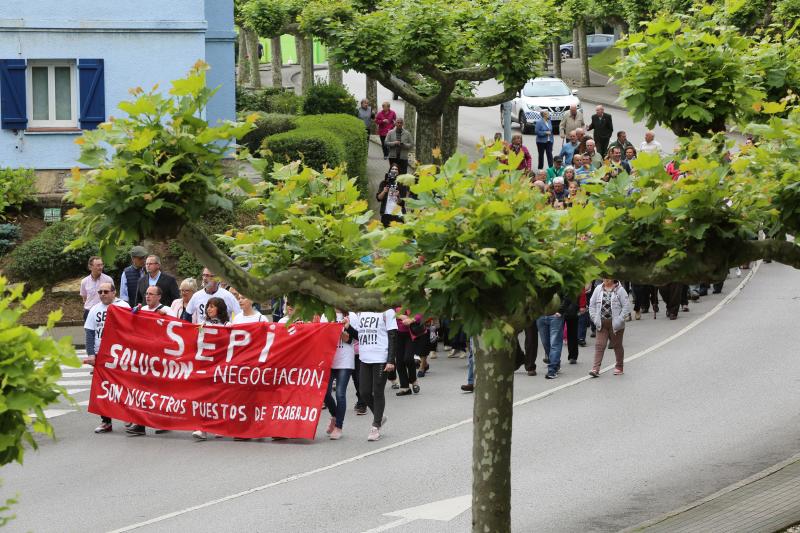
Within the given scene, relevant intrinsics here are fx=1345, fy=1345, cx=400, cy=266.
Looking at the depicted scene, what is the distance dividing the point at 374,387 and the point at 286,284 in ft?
17.6

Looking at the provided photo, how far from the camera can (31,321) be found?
23.0m

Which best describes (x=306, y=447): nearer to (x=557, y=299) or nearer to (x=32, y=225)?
(x=557, y=299)

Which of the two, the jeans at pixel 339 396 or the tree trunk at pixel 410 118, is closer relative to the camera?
the jeans at pixel 339 396

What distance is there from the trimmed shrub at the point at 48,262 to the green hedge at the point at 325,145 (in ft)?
12.1

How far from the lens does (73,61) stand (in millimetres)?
26719

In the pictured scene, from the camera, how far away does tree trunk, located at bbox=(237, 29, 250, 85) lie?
54.9m

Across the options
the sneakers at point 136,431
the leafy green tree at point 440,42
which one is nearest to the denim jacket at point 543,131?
the leafy green tree at point 440,42

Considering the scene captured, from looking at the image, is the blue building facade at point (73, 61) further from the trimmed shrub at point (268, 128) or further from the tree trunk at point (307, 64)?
the tree trunk at point (307, 64)

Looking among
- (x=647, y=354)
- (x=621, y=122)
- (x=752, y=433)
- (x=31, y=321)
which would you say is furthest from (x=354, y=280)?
(x=621, y=122)

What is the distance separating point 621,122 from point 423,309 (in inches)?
1520

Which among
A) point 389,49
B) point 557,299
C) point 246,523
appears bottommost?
point 246,523

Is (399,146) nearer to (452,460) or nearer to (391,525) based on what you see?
(452,460)

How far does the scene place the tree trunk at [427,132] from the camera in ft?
88.1

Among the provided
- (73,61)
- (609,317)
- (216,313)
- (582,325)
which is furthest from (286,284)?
(73,61)
